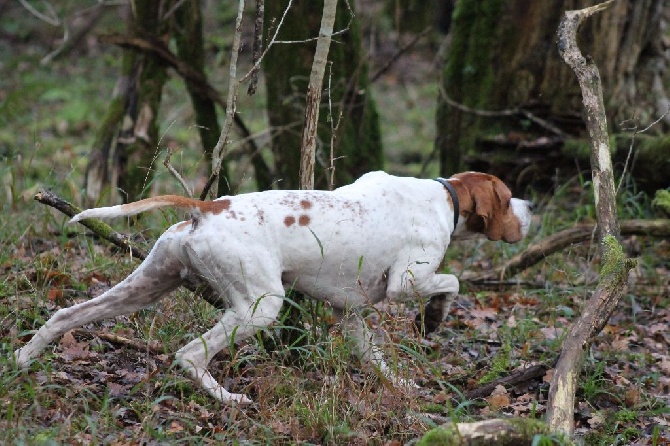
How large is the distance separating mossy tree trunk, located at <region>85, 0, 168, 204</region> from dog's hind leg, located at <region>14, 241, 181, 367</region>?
13.8 feet

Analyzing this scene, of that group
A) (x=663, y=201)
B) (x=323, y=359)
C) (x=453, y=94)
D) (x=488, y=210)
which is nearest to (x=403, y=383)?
(x=323, y=359)

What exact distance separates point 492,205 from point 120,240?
238 cm

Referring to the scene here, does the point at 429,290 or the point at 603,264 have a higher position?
the point at 603,264

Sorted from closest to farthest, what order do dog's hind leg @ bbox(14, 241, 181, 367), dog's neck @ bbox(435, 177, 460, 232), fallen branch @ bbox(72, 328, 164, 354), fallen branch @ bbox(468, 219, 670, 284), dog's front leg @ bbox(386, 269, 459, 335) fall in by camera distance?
dog's hind leg @ bbox(14, 241, 181, 367) < dog's front leg @ bbox(386, 269, 459, 335) < fallen branch @ bbox(72, 328, 164, 354) < dog's neck @ bbox(435, 177, 460, 232) < fallen branch @ bbox(468, 219, 670, 284)

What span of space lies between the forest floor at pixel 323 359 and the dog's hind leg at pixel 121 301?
0.14 m

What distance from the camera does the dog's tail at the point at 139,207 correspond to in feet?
15.4

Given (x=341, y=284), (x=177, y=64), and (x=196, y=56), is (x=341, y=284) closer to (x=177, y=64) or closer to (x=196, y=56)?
(x=177, y=64)

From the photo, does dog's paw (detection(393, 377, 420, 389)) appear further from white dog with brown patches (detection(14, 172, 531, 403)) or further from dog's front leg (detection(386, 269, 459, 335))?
dog's front leg (detection(386, 269, 459, 335))

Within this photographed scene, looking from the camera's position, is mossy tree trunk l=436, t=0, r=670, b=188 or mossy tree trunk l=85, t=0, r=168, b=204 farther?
mossy tree trunk l=436, t=0, r=670, b=188

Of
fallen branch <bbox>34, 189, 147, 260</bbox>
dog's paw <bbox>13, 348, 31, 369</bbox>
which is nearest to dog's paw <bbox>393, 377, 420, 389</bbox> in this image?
dog's paw <bbox>13, 348, 31, 369</bbox>

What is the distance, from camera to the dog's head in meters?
5.75

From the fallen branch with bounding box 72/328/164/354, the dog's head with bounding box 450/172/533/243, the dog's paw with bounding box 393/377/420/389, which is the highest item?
the dog's head with bounding box 450/172/533/243

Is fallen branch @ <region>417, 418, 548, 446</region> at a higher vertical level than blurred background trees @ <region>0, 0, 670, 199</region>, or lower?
lower

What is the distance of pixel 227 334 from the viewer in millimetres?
4824
